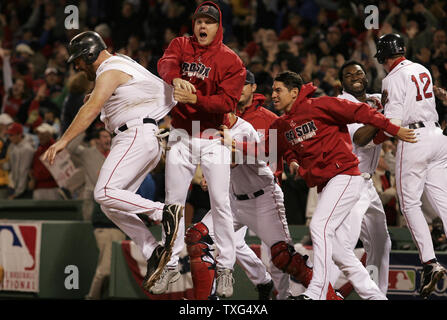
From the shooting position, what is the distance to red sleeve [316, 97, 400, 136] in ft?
21.3

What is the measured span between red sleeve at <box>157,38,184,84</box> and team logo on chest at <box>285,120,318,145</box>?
1.16 metres

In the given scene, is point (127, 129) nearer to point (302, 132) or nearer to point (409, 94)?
point (302, 132)

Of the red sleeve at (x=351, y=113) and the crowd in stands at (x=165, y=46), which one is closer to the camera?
the red sleeve at (x=351, y=113)

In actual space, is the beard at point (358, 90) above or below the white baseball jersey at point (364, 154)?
above

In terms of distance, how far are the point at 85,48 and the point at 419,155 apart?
325 centimetres

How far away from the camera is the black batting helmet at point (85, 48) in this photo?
6.46m

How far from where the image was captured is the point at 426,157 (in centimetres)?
710

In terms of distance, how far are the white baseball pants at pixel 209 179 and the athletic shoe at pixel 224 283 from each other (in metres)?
0.05

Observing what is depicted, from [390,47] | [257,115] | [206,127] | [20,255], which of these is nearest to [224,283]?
[206,127]

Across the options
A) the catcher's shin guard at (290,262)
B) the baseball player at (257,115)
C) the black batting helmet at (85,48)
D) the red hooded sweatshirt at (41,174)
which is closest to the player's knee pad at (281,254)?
the catcher's shin guard at (290,262)

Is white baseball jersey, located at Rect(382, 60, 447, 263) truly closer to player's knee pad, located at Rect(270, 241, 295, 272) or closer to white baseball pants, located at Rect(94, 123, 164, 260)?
player's knee pad, located at Rect(270, 241, 295, 272)

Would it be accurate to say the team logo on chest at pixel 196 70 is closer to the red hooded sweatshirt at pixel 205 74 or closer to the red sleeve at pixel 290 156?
the red hooded sweatshirt at pixel 205 74

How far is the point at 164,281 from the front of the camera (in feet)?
21.0

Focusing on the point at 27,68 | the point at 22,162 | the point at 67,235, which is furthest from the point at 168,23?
the point at 67,235
